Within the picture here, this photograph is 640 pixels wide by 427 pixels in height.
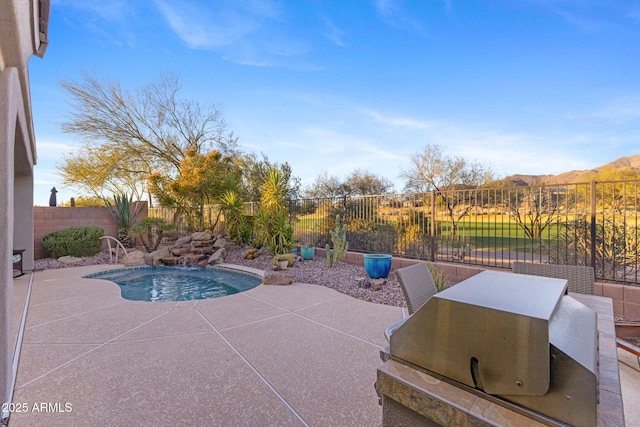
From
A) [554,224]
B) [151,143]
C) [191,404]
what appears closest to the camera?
[191,404]

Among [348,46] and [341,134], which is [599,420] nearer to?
[348,46]

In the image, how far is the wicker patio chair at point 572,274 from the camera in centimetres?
234

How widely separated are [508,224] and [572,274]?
12.8 ft

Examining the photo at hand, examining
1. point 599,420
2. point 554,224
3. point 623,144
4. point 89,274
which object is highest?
point 623,144

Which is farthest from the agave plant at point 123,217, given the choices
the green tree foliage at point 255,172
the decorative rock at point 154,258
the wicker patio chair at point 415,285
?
the wicker patio chair at point 415,285

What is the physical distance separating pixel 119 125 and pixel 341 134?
30.3 feet

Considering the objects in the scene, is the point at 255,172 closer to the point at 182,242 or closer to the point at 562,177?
the point at 182,242

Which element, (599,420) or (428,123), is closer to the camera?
(599,420)

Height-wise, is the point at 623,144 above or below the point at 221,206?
above

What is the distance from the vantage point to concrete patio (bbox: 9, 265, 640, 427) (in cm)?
188

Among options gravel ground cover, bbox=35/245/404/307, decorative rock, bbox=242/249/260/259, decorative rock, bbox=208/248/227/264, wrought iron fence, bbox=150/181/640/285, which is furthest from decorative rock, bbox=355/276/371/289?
decorative rock, bbox=208/248/227/264

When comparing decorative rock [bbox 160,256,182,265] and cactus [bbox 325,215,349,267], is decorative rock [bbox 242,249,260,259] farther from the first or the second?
cactus [bbox 325,215,349,267]

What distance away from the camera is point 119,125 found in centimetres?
1205

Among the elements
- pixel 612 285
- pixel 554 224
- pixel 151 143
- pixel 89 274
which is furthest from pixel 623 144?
pixel 151 143
